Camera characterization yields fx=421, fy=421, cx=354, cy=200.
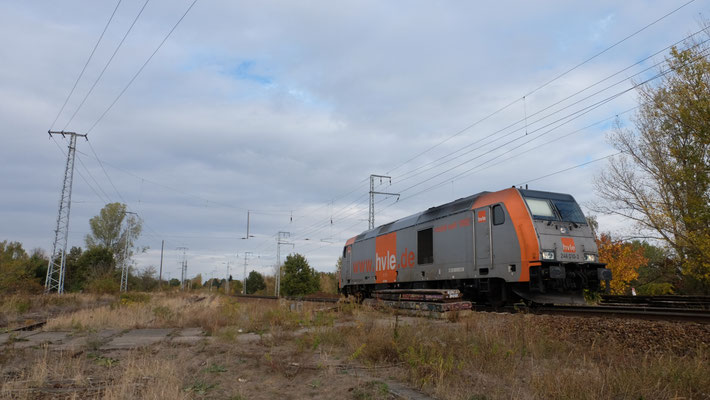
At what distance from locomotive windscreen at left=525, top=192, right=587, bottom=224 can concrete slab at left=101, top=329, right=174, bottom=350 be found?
10666 millimetres

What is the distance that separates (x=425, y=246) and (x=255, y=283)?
7377 centimetres

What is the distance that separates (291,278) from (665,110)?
1599 inches

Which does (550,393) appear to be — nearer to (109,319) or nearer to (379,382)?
(379,382)

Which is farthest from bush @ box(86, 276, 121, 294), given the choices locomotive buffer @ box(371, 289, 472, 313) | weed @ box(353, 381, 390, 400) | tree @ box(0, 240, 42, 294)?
weed @ box(353, 381, 390, 400)

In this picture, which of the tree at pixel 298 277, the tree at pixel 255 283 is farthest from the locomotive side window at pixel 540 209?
the tree at pixel 255 283

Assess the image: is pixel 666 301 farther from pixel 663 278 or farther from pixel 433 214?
pixel 663 278

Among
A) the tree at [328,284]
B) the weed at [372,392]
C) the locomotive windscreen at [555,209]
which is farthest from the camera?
the tree at [328,284]

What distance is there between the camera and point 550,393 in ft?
15.0

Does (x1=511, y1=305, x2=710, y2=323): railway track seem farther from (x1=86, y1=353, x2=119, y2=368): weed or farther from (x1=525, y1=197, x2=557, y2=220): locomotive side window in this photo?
(x1=86, y1=353, x2=119, y2=368): weed

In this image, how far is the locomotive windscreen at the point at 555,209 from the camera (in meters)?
12.7

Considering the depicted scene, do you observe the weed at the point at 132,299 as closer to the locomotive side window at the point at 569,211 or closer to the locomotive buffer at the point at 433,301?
the locomotive buffer at the point at 433,301

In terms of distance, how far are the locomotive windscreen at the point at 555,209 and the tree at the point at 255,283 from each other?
252 feet

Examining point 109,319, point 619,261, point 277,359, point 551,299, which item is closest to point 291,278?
point 619,261

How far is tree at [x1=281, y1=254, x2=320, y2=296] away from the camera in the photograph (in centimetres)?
5116
